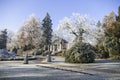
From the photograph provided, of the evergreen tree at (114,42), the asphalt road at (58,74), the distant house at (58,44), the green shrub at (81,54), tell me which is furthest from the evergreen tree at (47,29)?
the asphalt road at (58,74)

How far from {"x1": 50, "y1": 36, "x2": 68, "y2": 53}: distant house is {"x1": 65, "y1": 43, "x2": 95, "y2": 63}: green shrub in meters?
40.8

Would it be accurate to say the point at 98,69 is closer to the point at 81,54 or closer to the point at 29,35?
the point at 81,54

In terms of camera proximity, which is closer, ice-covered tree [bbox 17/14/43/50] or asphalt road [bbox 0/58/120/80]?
asphalt road [bbox 0/58/120/80]

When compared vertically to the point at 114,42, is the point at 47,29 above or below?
above

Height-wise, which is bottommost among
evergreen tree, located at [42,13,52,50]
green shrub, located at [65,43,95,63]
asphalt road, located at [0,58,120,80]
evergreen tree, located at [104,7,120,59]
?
asphalt road, located at [0,58,120,80]

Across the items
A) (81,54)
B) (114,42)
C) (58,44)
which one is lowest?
(81,54)

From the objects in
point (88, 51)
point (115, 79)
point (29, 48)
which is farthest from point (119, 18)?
point (29, 48)

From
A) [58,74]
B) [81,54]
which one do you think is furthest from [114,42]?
[58,74]

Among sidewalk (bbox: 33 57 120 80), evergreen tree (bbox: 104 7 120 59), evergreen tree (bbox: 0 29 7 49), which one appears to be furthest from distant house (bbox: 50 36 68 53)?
sidewalk (bbox: 33 57 120 80)

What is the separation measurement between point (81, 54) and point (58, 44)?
47.0m

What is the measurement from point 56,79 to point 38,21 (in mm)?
60528

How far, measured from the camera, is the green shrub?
2569cm

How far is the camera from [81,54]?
25.7 meters

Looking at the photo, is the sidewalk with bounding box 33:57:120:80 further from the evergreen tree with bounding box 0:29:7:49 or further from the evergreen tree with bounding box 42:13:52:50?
the evergreen tree with bounding box 0:29:7:49
